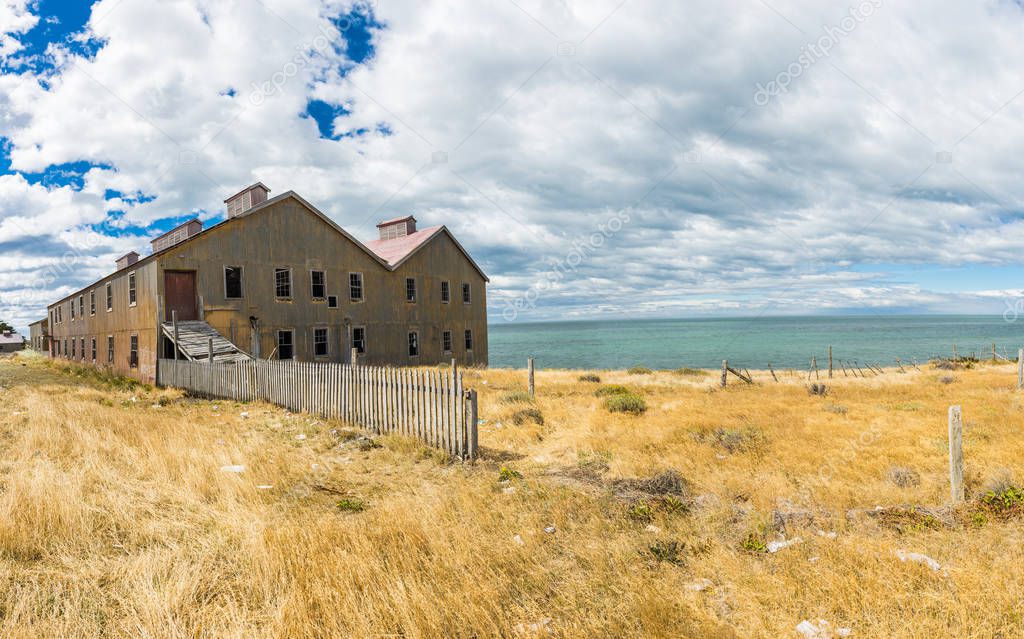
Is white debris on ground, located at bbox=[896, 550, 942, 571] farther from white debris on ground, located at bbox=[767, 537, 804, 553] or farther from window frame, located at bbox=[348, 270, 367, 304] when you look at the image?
window frame, located at bbox=[348, 270, 367, 304]

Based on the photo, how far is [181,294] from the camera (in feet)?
73.8

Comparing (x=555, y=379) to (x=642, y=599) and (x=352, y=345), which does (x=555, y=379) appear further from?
(x=642, y=599)

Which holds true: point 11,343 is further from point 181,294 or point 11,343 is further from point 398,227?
point 181,294

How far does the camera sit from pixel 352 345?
28.0 m

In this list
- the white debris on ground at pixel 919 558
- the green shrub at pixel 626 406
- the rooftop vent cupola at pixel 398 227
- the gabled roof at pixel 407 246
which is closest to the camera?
the white debris on ground at pixel 919 558

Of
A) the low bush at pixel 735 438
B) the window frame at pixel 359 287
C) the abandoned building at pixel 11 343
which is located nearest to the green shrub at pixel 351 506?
the low bush at pixel 735 438

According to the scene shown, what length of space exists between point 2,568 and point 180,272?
2097 cm

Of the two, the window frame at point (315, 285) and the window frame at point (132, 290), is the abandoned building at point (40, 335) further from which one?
the window frame at point (315, 285)

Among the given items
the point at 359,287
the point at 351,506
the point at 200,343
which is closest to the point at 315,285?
the point at 359,287

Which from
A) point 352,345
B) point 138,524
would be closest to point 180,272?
point 352,345

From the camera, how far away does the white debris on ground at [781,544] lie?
5262 mm

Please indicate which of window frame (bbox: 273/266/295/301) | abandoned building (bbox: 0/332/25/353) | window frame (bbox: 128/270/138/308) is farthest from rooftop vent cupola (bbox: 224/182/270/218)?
abandoned building (bbox: 0/332/25/353)

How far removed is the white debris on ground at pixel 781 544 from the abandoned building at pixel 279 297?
20.7 m

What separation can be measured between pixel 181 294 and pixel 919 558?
25.6 meters
